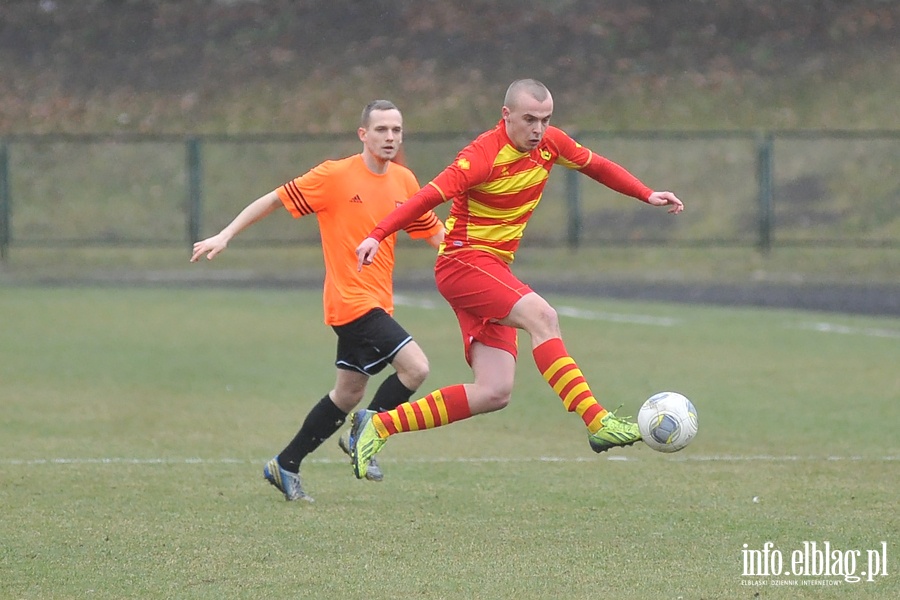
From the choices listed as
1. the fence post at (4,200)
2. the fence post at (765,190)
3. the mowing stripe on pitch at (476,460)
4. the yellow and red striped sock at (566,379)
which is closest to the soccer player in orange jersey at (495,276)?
the yellow and red striped sock at (566,379)

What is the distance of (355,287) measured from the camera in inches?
273

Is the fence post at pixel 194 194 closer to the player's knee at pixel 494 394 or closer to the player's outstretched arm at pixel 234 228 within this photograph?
the player's outstretched arm at pixel 234 228

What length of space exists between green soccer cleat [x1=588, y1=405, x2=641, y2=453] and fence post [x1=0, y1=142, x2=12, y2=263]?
18.6m

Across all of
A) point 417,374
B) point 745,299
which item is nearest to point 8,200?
point 745,299

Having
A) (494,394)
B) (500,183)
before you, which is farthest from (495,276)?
(494,394)

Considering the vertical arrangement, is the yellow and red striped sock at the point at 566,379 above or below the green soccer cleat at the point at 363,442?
above

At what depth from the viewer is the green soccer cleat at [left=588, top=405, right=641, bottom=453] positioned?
5953mm

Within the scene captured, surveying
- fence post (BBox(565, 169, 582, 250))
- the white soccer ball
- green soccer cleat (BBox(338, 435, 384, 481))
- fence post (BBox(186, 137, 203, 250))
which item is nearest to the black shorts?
green soccer cleat (BBox(338, 435, 384, 481))

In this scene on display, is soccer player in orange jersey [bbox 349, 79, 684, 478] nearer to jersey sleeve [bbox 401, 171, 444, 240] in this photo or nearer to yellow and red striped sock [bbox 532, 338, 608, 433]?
yellow and red striped sock [bbox 532, 338, 608, 433]

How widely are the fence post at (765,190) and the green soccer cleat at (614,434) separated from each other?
1663 cm

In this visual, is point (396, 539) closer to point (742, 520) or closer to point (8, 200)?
point (742, 520)

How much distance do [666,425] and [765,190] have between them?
1695 centimetres

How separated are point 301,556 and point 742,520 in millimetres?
1982

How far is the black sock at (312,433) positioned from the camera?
6.87m
